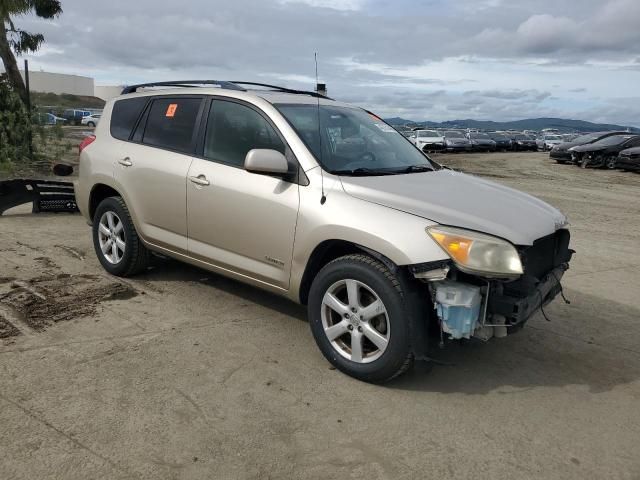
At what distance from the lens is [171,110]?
4.90 metres

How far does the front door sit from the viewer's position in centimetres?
391

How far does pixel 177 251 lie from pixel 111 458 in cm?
226

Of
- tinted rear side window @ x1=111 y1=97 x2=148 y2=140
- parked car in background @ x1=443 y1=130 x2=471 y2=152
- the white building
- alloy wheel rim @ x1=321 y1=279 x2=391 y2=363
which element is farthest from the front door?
the white building

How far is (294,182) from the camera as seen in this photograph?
3.85 metres

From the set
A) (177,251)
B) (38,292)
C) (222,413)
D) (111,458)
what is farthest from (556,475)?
(38,292)

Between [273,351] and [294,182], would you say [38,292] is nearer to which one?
[273,351]

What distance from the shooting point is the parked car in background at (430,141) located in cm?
3033

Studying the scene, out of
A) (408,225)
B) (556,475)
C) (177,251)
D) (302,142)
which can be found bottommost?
(556,475)

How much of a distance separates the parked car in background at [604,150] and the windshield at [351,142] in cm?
1980

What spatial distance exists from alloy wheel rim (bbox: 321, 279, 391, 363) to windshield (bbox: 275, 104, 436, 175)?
85 centimetres

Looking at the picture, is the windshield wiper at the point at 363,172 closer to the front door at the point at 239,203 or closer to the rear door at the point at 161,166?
the front door at the point at 239,203

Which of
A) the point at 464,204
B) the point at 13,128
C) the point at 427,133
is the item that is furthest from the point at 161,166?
the point at 427,133

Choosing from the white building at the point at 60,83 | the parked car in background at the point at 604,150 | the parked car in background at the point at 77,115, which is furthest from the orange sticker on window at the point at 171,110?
the white building at the point at 60,83

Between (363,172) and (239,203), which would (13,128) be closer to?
(239,203)
